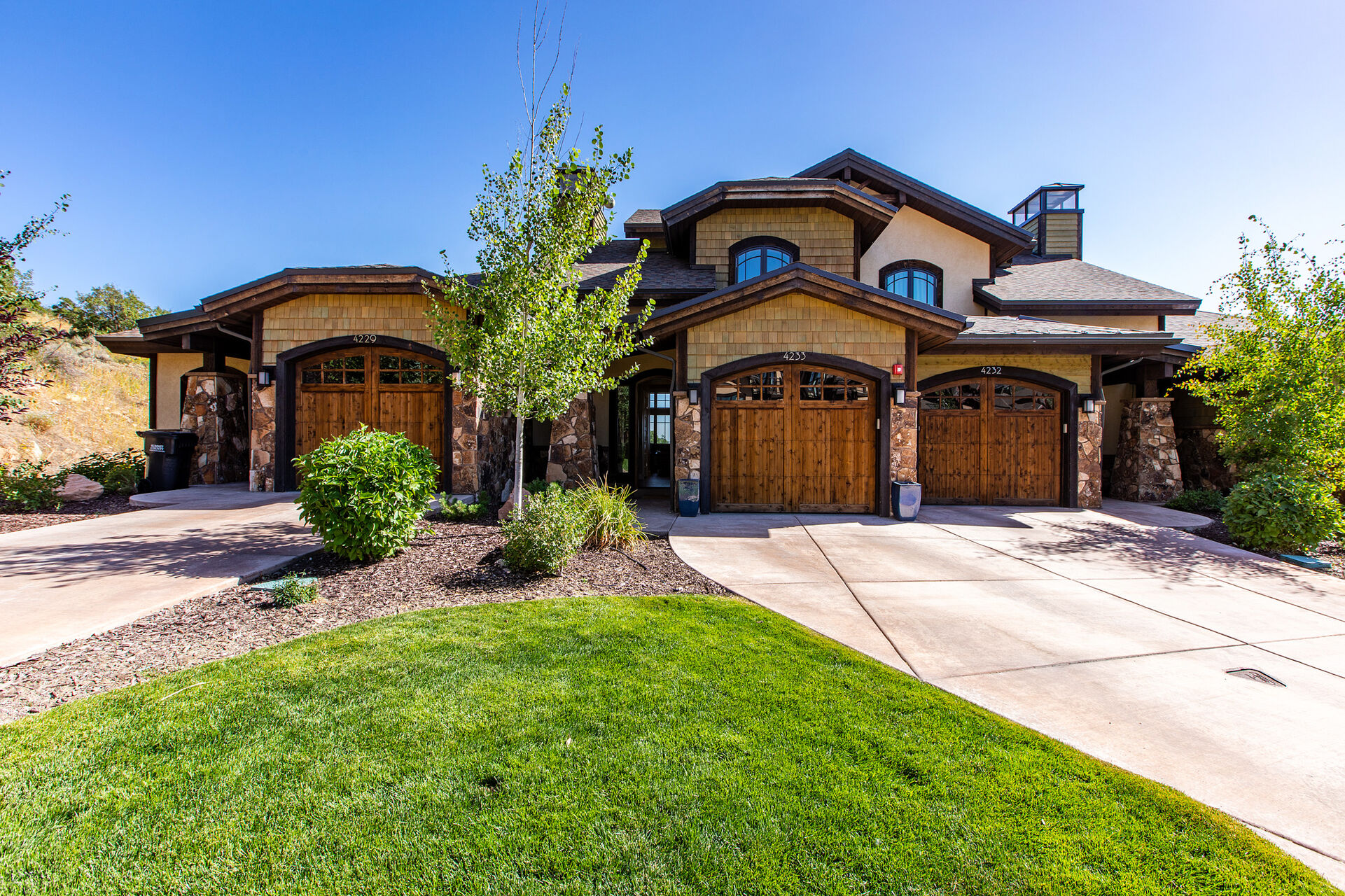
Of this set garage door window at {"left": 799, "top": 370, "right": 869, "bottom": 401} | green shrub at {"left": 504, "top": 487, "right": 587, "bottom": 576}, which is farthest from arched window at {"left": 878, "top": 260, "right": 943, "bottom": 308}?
green shrub at {"left": 504, "top": 487, "right": 587, "bottom": 576}

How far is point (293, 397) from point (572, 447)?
5.42 metres

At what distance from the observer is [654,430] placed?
14.9m

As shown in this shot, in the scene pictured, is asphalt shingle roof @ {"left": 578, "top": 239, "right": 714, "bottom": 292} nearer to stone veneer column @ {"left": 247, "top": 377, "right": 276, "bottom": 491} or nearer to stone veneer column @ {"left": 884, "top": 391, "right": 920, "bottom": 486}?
stone veneer column @ {"left": 884, "top": 391, "right": 920, "bottom": 486}

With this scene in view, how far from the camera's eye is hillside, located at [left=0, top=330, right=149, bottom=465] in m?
13.8

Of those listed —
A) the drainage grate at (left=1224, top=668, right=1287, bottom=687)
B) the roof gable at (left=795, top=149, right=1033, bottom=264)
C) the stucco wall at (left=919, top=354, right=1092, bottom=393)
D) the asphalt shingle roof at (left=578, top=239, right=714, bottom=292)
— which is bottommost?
the drainage grate at (left=1224, top=668, right=1287, bottom=687)

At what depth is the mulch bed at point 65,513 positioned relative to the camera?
25.1 ft

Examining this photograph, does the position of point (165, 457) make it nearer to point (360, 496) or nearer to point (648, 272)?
point (360, 496)

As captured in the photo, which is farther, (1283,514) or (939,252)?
(939,252)

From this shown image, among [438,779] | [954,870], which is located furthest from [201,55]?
[954,870]

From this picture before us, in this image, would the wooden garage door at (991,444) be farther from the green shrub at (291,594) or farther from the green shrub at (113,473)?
the green shrub at (113,473)

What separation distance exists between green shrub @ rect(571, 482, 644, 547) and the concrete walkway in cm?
322

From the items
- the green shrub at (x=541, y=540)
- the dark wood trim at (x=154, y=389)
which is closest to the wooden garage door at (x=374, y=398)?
the green shrub at (x=541, y=540)

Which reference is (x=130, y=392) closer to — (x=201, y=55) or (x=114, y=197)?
(x=114, y=197)

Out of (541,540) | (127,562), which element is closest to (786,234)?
(541,540)
